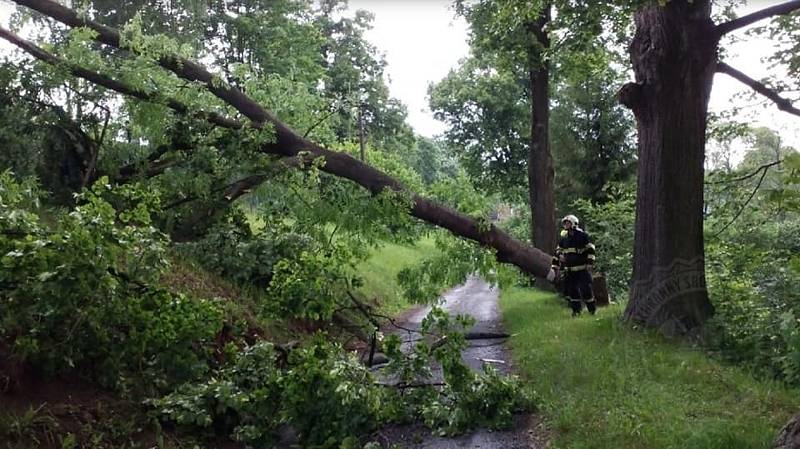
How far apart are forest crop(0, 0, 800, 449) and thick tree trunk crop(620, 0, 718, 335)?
0.03 m

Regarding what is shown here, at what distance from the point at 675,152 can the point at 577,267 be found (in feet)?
10.5

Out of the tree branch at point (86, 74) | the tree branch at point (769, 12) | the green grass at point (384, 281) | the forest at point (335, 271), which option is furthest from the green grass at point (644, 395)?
the green grass at point (384, 281)

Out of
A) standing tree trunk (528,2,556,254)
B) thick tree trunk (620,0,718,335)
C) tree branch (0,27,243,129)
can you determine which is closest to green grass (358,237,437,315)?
standing tree trunk (528,2,556,254)

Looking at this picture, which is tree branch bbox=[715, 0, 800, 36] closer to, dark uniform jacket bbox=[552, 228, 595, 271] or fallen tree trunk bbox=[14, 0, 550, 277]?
fallen tree trunk bbox=[14, 0, 550, 277]

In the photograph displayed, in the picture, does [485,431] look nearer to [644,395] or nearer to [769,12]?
[644,395]

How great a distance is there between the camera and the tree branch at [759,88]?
8.02 meters

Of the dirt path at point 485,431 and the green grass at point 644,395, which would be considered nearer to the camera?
the green grass at point 644,395

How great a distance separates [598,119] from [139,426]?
2081cm

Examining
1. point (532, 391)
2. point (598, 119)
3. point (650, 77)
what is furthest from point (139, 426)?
point (598, 119)

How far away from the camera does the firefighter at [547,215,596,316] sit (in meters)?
10.5

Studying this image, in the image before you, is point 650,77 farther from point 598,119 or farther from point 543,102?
point 598,119

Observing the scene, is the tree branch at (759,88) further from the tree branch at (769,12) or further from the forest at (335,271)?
the tree branch at (769,12)

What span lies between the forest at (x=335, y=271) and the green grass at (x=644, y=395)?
33 mm

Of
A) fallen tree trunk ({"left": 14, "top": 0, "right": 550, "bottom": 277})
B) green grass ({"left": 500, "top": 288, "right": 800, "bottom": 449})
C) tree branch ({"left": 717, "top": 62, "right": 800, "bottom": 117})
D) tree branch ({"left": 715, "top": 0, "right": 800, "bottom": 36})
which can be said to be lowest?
green grass ({"left": 500, "top": 288, "right": 800, "bottom": 449})
